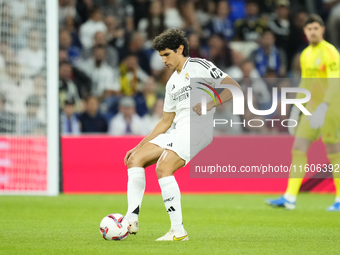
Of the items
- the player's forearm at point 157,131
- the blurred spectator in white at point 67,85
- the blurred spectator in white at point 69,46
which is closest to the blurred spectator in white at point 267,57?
the blurred spectator in white at point 69,46

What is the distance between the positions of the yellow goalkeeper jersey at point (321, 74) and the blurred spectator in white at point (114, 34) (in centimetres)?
631

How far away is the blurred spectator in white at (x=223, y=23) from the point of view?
14.2 metres

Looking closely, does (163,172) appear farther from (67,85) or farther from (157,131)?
(67,85)

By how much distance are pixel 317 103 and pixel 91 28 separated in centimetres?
713

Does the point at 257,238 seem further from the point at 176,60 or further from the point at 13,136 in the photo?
the point at 13,136

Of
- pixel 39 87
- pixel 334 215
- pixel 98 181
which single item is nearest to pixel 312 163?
pixel 334 215

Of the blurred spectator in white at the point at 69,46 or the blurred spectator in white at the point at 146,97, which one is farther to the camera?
the blurred spectator in white at the point at 69,46

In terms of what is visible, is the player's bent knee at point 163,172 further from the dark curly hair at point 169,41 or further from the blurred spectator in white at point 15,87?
the blurred spectator in white at point 15,87

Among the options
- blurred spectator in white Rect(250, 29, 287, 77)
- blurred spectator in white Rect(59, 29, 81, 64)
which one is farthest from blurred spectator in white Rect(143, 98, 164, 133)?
blurred spectator in white Rect(250, 29, 287, 77)

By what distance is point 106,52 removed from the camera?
1341 centimetres

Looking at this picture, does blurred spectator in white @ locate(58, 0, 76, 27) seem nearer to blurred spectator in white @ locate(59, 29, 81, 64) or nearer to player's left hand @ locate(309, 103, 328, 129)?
blurred spectator in white @ locate(59, 29, 81, 64)

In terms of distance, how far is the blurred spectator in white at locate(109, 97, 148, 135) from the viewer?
11.9m

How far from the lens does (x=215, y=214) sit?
7648 millimetres

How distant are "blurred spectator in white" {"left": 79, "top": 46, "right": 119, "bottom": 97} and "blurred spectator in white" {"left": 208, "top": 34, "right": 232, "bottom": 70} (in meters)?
2.37
